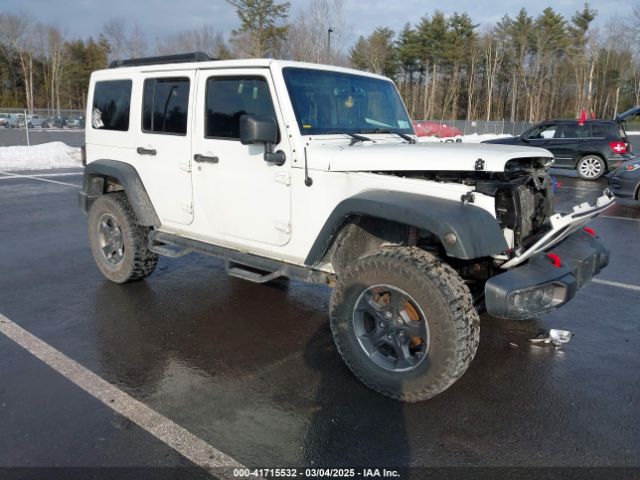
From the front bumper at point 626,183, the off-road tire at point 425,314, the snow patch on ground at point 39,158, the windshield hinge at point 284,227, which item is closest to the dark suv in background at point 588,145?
the front bumper at point 626,183

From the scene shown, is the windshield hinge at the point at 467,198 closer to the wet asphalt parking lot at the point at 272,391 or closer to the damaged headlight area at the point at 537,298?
the damaged headlight area at the point at 537,298

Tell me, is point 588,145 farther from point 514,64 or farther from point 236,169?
point 514,64

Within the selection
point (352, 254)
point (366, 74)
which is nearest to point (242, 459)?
point (352, 254)

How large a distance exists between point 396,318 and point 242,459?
4.17 feet

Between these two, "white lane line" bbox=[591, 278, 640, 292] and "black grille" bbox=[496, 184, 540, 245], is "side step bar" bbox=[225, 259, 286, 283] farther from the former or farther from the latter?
"white lane line" bbox=[591, 278, 640, 292]

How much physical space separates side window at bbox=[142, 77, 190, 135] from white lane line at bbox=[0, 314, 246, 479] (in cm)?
208

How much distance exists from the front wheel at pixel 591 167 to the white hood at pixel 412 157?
46.8 ft

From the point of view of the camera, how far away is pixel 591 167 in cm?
1658

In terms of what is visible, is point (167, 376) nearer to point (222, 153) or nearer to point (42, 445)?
point (42, 445)

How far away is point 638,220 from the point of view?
10.2 m

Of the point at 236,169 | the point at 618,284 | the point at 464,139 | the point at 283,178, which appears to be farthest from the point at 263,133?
the point at 464,139

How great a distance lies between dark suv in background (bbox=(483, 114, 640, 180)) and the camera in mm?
16297

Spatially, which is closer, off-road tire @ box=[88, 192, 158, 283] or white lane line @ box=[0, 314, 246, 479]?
white lane line @ box=[0, 314, 246, 479]

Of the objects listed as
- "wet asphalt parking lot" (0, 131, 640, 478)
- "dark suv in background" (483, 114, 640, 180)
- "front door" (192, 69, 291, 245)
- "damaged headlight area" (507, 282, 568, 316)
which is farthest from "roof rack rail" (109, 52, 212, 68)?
"dark suv in background" (483, 114, 640, 180)
